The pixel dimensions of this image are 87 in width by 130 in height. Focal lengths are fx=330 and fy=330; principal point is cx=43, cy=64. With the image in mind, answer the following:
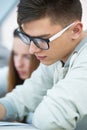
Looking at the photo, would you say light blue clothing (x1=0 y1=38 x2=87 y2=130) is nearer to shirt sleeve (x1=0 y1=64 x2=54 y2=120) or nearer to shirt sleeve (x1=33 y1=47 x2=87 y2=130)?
shirt sleeve (x1=33 y1=47 x2=87 y2=130)

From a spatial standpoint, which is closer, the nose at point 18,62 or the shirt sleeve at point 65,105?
the shirt sleeve at point 65,105

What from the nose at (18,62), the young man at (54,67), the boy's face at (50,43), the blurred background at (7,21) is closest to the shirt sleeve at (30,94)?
the young man at (54,67)

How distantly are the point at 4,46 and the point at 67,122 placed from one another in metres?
2.17

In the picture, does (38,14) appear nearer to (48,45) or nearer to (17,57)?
(48,45)

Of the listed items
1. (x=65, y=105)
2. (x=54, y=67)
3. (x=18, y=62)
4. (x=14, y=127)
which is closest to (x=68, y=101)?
(x=65, y=105)

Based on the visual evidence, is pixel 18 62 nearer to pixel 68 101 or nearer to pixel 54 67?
pixel 54 67

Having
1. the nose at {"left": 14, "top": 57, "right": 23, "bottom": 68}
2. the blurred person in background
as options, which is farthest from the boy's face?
the blurred person in background

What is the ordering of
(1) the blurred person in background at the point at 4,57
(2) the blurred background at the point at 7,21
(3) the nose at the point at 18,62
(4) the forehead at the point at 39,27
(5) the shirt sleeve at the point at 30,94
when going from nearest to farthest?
1. (4) the forehead at the point at 39,27
2. (5) the shirt sleeve at the point at 30,94
3. (3) the nose at the point at 18,62
4. (1) the blurred person in background at the point at 4,57
5. (2) the blurred background at the point at 7,21

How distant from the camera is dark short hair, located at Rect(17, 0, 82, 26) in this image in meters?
1.17

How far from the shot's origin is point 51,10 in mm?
1195

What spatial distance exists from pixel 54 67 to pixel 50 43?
178 mm

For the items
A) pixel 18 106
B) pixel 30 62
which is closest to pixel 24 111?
pixel 18 106

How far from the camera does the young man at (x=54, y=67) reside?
3.36 ft

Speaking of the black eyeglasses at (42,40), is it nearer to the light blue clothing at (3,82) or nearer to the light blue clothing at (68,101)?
the light blue clothing at (68,101)
